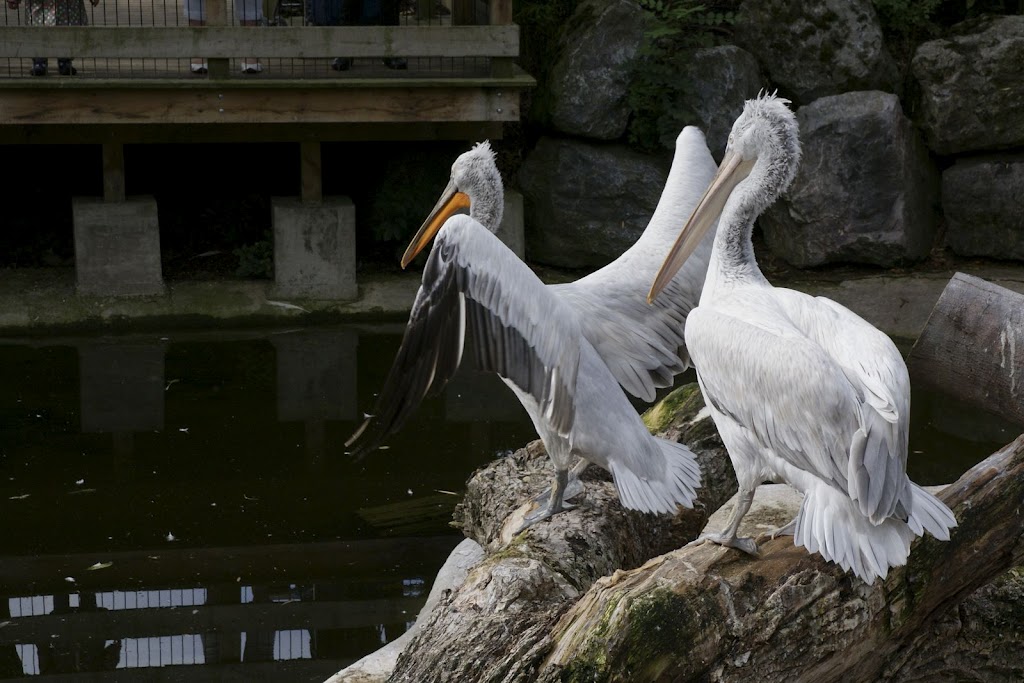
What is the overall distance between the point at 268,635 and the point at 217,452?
1.33 meters

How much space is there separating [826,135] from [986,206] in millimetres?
1081

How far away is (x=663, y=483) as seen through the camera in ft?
10.4

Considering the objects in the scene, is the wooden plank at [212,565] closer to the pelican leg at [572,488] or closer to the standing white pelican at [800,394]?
the pelican leg at [572,488]

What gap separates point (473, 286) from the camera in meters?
3.02

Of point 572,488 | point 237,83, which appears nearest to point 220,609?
point 572,488

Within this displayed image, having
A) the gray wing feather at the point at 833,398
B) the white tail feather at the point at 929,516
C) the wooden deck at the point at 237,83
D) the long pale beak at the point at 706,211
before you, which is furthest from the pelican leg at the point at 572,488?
the wooden deck at the point at 237,83

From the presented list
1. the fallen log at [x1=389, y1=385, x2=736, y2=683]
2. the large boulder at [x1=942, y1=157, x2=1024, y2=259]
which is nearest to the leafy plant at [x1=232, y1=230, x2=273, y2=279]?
the fallen log at [x1=389, y1=385, x2=736, y2=683]

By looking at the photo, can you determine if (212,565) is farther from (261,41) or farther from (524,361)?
(261,41)

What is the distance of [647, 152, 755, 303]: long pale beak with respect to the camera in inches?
125

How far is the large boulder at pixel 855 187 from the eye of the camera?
7094 millimetres

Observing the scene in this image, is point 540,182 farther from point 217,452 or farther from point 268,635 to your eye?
point 268,635

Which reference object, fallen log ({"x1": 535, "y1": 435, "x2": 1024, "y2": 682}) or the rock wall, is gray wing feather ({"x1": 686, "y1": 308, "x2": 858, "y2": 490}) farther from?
the rock wall

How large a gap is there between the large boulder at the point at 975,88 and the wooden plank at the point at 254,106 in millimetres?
2581

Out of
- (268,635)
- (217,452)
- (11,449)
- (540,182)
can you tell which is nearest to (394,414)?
(268,635)
